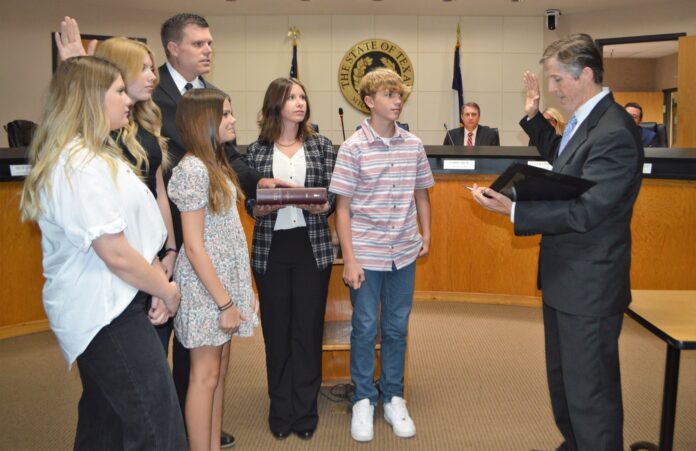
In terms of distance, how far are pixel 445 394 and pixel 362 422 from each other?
0.62m

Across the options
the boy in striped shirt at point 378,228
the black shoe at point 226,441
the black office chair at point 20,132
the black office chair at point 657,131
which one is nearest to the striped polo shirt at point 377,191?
the boy in striped shirt at point 378,228

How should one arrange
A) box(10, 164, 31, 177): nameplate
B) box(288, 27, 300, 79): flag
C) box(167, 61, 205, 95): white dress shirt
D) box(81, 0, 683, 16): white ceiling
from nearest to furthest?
box(167, 61, 205, 95): white dress shirt < box(10, 164, 31, 177): nameplate < box(81, 0, 683, 16): white ceiling < box(288, 27, 300, 79): flag

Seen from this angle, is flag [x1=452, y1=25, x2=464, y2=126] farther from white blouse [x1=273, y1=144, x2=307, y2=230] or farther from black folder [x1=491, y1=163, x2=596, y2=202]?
black folder [x1=491, y1=163, x2=596, y2=202]

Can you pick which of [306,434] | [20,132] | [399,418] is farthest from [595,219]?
[20,132]

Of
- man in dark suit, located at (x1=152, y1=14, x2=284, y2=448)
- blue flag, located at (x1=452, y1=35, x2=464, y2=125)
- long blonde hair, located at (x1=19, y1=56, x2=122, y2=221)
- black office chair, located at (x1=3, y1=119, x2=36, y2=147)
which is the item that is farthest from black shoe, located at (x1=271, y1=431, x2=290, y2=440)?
blue flag, located at (x1=452, y1=35, x2=464, y2=125)

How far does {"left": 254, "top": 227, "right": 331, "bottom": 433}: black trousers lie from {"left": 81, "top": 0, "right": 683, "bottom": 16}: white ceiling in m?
5.81

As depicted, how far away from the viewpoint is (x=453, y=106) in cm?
852

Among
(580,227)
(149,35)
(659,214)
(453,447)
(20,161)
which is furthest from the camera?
(149,35)

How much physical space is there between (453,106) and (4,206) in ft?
19.3

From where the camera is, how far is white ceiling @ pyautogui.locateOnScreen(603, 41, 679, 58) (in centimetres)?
1068

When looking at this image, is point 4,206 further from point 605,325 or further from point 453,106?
point 453,106

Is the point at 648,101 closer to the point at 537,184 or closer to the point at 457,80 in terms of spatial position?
the point at 457,80

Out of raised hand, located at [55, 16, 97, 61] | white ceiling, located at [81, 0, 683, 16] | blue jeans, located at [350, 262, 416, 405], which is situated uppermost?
white ceiling, located at [81, 0, 683, 16]

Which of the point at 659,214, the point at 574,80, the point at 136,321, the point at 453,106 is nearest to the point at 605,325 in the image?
the point at 574,80
